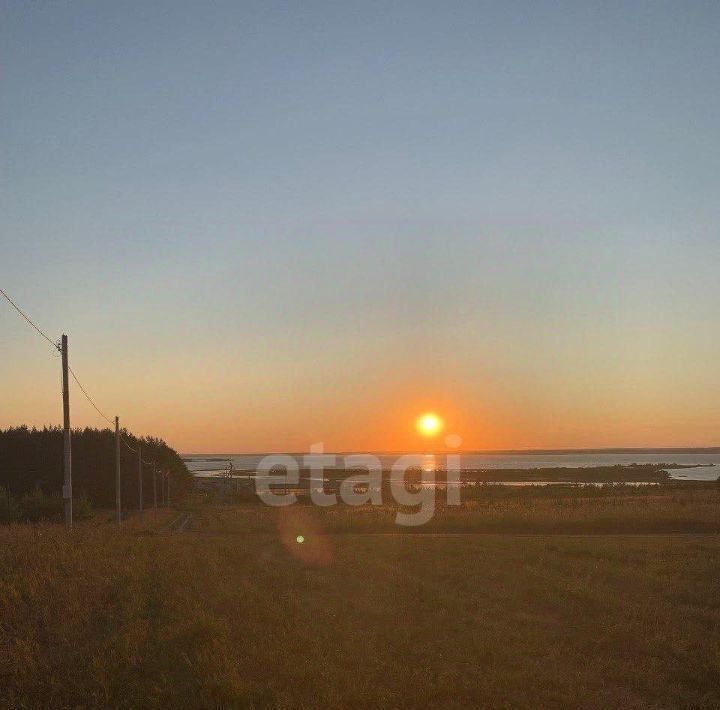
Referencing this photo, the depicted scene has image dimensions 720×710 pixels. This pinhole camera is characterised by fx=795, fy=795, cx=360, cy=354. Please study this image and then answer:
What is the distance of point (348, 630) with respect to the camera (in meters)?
14.0

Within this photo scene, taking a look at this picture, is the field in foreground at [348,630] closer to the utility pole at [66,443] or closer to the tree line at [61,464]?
the utility pole at [66,443]

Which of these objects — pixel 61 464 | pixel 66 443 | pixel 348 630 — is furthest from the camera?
pixel 61 464

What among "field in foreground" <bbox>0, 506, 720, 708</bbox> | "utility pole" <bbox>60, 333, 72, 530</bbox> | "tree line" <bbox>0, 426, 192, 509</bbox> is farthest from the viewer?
"tree line" <bbox>0, 426, 192, 509</bbox>

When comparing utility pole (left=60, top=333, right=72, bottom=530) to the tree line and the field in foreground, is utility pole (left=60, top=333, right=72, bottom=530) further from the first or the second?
the tree line

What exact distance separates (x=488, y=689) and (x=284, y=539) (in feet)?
73.1

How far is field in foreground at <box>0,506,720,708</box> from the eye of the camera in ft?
34.1

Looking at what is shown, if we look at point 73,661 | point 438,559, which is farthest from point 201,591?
point 438,559

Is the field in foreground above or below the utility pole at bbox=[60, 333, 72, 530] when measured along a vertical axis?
below

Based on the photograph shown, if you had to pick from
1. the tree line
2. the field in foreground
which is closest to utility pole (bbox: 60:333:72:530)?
the field in foreground

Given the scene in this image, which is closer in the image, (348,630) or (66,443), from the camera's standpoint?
(348,630)

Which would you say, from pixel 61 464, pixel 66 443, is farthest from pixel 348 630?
pixel 61 464

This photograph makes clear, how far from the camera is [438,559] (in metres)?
24.1

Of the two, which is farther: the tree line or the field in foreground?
the tree line

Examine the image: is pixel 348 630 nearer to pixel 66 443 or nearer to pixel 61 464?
pixel 66 443
